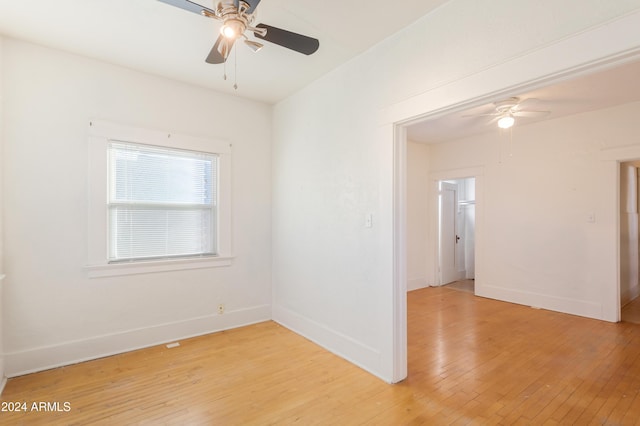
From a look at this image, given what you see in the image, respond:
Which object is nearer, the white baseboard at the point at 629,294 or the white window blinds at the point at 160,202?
the white window blinds at the point at 160,202

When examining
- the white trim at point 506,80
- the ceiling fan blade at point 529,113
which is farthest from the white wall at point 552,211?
the white trim at point 506,80

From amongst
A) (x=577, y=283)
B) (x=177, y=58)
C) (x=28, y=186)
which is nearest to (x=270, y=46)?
(x=177, y=58)

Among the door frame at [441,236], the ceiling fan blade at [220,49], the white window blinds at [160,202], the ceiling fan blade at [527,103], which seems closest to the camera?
the ceiling fan blade at [220,49]

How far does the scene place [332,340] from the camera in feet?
10.3

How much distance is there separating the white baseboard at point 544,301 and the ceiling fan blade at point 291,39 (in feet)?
15.6

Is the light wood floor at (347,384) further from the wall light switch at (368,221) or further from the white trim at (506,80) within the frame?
the wall light switch at (368,221)

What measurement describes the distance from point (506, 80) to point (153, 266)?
352 centimetres

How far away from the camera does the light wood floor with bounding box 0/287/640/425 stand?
211 centimetres

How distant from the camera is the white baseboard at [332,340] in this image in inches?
106

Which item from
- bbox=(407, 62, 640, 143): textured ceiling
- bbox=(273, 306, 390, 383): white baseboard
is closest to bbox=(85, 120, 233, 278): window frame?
bbox=(273, 306, 390, 383): white baseboard

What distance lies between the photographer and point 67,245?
9.43 ft

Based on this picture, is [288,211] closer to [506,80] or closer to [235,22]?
[235,22]

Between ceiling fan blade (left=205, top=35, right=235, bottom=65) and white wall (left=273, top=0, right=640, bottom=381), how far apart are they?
4.09ft

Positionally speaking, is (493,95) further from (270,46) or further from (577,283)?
(577,283)
